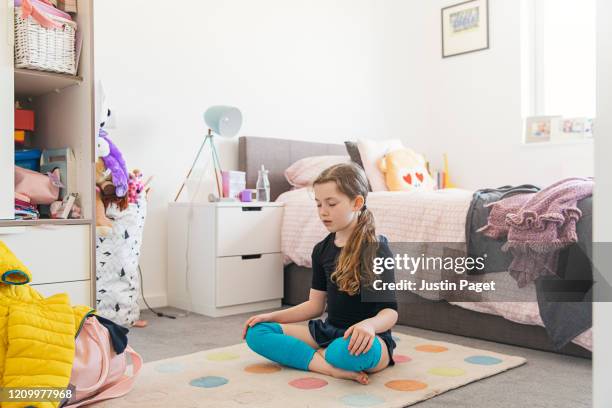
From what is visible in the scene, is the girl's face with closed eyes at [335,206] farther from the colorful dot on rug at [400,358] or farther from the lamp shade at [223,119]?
the lamp shade at [223,119]

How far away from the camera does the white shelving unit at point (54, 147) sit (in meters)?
1.88

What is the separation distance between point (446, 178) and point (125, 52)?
7.75 feet

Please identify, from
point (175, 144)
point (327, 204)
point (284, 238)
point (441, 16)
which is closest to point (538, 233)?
point (327, 204)

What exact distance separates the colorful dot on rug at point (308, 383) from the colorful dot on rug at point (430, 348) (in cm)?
54

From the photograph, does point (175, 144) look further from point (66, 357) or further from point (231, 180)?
point (66, 357)

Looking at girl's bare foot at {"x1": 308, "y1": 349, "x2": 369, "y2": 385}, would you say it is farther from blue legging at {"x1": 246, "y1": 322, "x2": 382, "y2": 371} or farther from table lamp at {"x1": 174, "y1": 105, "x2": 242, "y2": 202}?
table lamp at {"x1": 174, "y1": 105, "x2": 242, "y2": 202}

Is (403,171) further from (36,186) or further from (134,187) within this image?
(36,186)

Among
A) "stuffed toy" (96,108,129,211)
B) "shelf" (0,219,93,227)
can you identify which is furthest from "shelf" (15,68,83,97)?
"shelf" (0,219,93,227)

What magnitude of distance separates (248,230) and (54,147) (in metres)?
1.03

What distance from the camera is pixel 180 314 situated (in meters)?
2.91

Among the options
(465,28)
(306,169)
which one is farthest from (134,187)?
(465,28)

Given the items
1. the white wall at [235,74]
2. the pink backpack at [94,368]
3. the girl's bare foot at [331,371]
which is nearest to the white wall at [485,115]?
the white wall at [235,74]

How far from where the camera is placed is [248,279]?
2979 mm

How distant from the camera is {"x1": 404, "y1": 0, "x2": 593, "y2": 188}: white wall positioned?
398 centimetres
